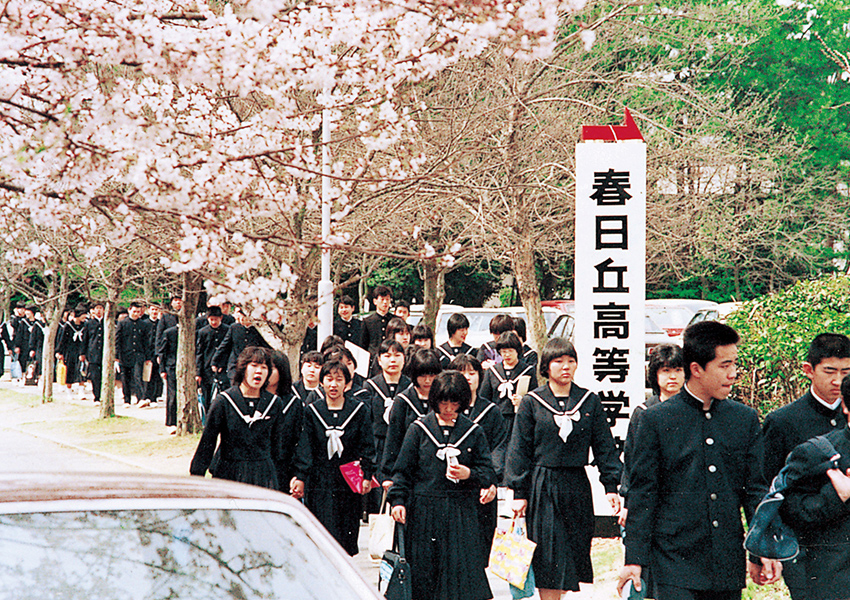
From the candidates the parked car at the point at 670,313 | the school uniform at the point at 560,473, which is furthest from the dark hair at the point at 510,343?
the parked car at the point at 670,313

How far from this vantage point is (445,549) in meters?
5.80

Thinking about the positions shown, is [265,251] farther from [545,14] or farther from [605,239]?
[545,14]

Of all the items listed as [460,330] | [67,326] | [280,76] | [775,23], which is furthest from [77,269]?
[775,23]

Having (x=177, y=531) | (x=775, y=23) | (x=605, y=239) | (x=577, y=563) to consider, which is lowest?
(x=577, y=563)

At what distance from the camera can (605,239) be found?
8.18 meters

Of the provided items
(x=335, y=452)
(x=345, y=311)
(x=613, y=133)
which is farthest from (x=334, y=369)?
(x=345, y=311)

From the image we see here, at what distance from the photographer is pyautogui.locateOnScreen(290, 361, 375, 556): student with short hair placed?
7.05 metres

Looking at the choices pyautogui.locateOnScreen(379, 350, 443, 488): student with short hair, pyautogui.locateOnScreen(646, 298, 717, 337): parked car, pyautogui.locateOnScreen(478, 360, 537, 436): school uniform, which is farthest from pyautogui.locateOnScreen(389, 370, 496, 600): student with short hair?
pyautogui.locateOnScreen(646, 298, 717, 337): parked car

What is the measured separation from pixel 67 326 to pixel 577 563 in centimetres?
2049

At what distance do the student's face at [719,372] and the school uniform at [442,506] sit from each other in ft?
6.54

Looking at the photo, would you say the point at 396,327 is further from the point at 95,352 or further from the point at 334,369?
the point at 95,352

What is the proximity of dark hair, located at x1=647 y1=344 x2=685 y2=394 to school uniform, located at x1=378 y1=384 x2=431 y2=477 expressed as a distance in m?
1.55

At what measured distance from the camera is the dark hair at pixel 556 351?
644 centimetres

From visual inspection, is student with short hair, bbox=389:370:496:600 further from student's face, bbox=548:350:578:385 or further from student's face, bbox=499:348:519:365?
student's face, bbox=499:348:519:365
